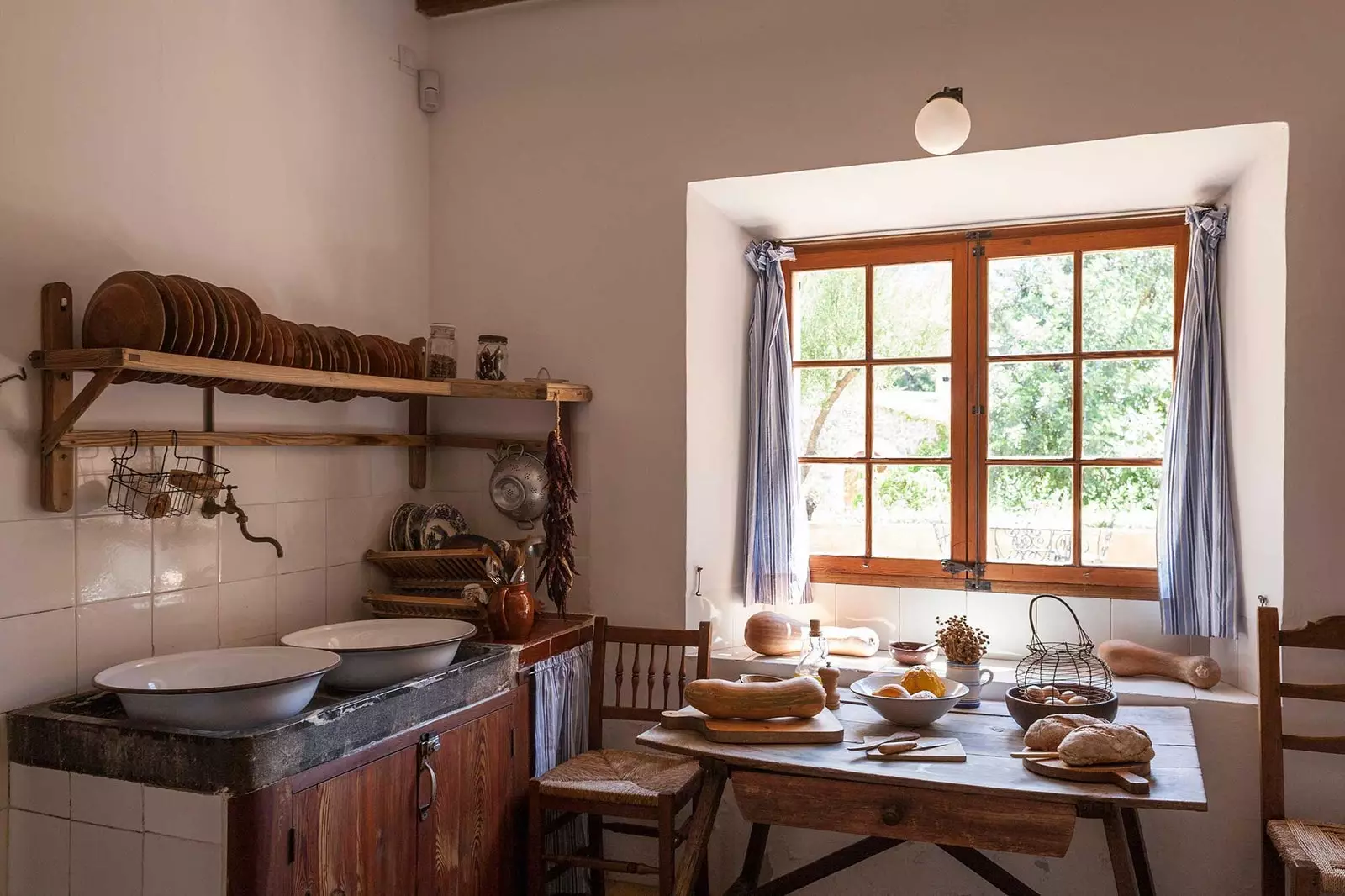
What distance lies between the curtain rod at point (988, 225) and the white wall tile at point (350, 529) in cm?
174

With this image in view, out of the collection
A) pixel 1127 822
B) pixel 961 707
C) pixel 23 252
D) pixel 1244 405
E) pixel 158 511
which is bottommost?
pixel 1127 822

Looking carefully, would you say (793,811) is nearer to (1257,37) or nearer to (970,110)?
(970,110)

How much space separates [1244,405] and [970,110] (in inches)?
47.2

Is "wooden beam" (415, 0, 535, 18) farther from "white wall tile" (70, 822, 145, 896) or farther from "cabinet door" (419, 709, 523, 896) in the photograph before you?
"white wall tile" (70, 822, 145, 896)

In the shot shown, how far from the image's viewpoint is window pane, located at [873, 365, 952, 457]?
354cm

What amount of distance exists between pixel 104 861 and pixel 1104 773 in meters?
2.06

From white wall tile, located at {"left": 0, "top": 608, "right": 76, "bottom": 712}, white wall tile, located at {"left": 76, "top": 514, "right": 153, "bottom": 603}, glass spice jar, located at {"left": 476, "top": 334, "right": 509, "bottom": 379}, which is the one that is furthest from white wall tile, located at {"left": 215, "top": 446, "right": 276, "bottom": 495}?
glass spice jar, located at {"left": 476, "top": 334, "right": 509, "bottom": 379}

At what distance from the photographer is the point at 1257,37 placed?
2.62m

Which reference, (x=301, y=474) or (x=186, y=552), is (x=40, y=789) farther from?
(x=301, y=474)

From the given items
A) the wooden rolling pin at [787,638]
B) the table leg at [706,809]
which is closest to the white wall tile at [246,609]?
the table leg at [706,809]

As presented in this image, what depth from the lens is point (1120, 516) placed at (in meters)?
3.35

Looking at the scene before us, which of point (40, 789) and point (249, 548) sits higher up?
point (249, 548)

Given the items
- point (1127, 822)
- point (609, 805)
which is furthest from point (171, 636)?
point (1127, 822)

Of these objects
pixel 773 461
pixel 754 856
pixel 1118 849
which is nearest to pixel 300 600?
pixel 754 856
